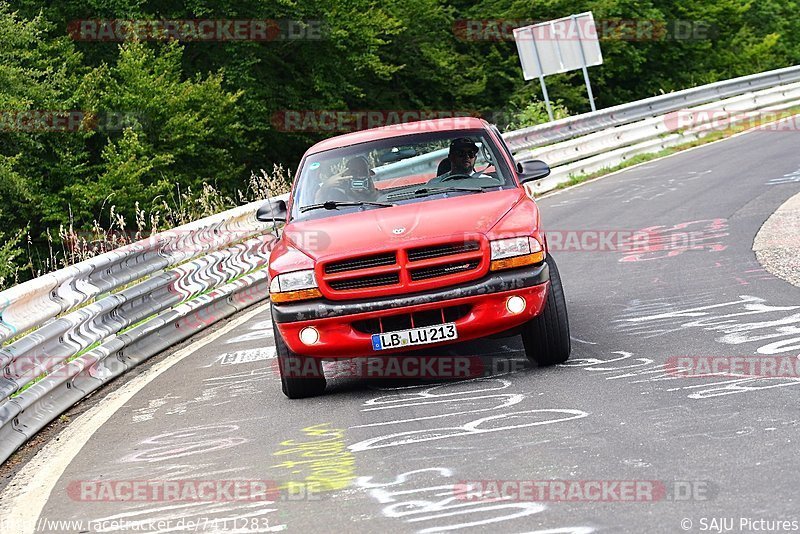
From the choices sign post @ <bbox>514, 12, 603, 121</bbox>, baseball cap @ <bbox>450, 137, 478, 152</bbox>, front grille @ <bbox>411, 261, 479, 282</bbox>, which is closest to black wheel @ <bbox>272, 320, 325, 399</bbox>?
front grille @ <bbox>411, 261, 479, 282</bbox>

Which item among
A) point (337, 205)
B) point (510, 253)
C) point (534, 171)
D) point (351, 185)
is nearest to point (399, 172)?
point (351, 185)

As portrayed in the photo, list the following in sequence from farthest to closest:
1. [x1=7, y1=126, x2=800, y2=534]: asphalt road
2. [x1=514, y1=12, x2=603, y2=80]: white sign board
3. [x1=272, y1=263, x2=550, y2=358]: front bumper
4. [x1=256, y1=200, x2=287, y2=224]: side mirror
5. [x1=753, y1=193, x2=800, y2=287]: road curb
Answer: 1. [x1=514, y1=12, x2=603, y2=80]: white sign board
2. [x1=753, y1=193, x2=800, y2=287]: road curb
3. [x1=256, y1=200, x2=287, y2=224]: side mirror
4. [x1=272, y1=263, x2=550, y2=358]: front bumper
5. [x1=7, y1=126, x2=800, y2=534]: asphalt road

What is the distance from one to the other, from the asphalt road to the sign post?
17440 mm

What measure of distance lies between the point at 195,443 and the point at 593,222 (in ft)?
33.3

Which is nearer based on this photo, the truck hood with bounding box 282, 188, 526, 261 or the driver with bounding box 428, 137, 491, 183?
the truck hood with bounding box 282, 188, 526, 261

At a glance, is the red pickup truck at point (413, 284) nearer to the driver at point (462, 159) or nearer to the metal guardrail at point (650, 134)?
the driver at point (462, 159)

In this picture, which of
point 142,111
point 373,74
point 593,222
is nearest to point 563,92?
point 373,74

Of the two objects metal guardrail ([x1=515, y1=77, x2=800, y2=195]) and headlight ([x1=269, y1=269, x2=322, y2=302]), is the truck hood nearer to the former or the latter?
headlight ([x1=269, y1=269, x2=322, y2=302])

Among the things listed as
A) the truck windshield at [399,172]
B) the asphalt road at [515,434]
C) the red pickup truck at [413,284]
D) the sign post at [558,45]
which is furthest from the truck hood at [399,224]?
the sign post at [558,45]

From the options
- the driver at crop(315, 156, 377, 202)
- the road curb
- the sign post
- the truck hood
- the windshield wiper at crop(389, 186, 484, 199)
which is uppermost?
the sign post

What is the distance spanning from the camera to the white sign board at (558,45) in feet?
94.2

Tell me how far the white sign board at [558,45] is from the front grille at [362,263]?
21.3 metres

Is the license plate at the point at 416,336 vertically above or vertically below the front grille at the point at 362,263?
below

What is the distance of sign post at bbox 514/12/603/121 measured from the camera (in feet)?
94.2
